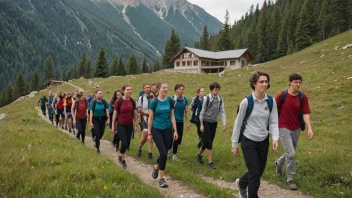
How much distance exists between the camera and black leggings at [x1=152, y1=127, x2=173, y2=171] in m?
7.49

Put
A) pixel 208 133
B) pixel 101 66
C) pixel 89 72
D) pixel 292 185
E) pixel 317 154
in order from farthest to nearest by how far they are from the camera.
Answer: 1. pixel 89 72
2. pixel 101 66
3. pixel 208 133
4. pixel 317 154
5. pixel 292 185

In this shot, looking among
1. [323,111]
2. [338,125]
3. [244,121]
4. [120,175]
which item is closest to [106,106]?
[120,175]

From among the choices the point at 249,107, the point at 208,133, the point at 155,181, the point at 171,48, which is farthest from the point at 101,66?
the point at 249,107

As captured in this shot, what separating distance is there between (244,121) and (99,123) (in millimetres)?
7124

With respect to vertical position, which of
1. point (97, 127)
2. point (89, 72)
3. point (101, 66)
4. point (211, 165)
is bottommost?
point (211, 165)

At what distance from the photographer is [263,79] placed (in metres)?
5.57

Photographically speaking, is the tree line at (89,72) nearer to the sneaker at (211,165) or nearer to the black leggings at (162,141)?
the sneaker at (211,165)

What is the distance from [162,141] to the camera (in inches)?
299

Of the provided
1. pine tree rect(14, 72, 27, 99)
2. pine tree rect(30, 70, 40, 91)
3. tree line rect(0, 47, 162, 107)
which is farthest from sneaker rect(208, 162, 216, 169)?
pine tree rect(30, 70, 40, 91)

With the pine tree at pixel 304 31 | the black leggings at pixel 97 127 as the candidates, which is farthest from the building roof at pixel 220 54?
the black leggings at pixel 97 127

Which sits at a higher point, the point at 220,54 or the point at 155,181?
the point at 220,54

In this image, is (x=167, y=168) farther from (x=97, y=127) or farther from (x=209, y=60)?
(x=209, y=60)

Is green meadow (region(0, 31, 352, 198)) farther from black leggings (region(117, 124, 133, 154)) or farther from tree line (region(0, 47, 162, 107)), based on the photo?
tree line (region(0, 47, 162, 107))

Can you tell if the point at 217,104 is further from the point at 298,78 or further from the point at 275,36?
the point at 275,36
